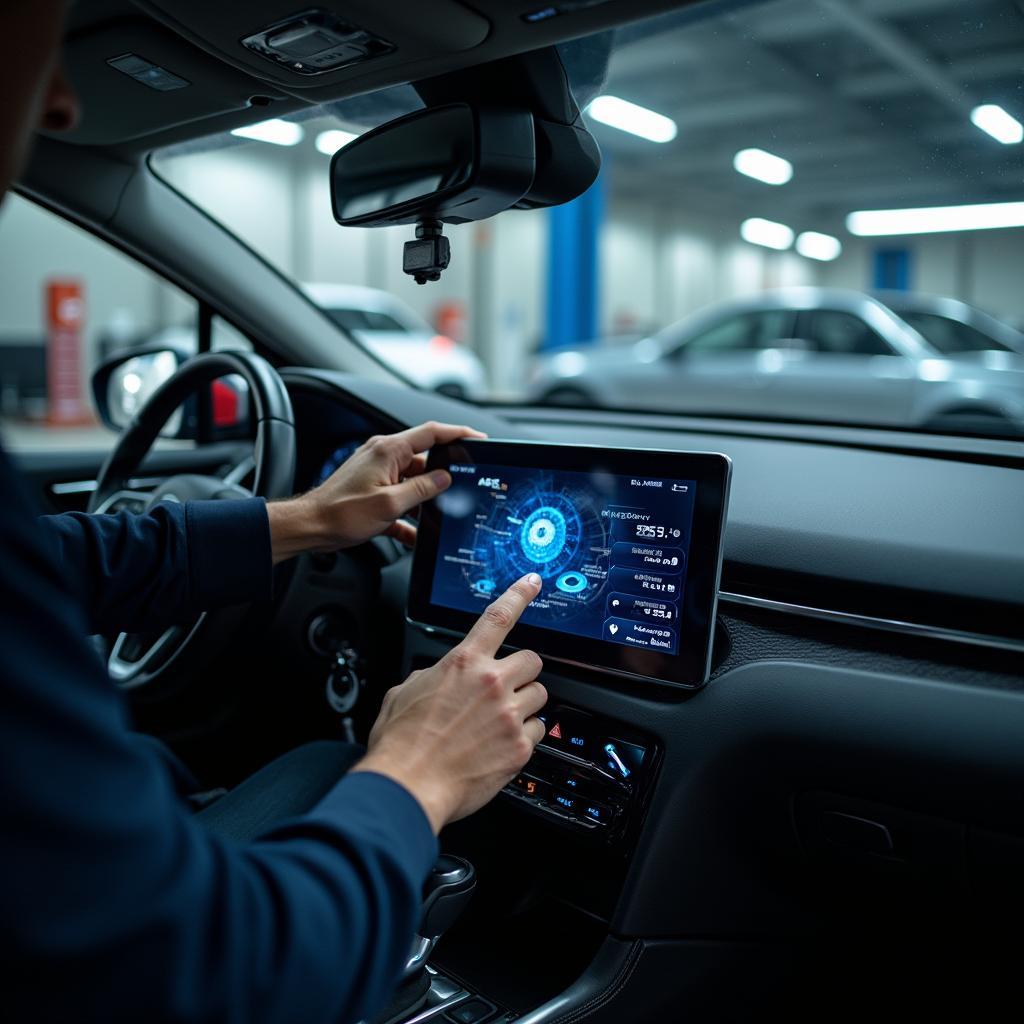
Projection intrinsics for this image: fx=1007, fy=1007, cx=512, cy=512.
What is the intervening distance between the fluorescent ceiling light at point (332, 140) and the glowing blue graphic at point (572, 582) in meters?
0.83

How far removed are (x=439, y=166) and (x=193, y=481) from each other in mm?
753

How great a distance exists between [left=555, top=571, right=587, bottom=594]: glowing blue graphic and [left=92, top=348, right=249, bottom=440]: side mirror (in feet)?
3.63

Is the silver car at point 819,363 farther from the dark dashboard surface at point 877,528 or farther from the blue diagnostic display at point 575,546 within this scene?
the blue diagnostic display at point 575,546

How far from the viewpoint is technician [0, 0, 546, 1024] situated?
620mm

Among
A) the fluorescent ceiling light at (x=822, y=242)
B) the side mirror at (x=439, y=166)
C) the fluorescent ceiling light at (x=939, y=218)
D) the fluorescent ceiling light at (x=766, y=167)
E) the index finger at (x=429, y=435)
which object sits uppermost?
the fluorescent ceiling light at (x=822, y=242)

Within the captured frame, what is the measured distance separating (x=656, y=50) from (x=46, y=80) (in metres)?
1.66

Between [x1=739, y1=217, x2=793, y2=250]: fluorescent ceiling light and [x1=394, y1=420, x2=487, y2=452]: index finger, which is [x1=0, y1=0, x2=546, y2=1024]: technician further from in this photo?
[x1=739, y1=217, x2=793, y2=250]: fluorescent ceiling light

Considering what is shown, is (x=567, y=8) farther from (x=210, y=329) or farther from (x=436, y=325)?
(x=436, y=325)

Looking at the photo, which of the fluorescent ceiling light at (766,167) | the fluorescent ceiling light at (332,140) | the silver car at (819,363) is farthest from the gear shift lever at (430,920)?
the silver car at (819,363)

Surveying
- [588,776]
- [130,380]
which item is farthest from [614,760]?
[130,380]

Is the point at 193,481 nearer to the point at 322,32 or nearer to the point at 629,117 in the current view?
the point at 322,32

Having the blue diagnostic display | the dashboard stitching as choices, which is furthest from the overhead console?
the dashboard stitching

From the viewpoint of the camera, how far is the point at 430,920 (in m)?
1.45

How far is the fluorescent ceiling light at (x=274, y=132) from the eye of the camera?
1995mm
